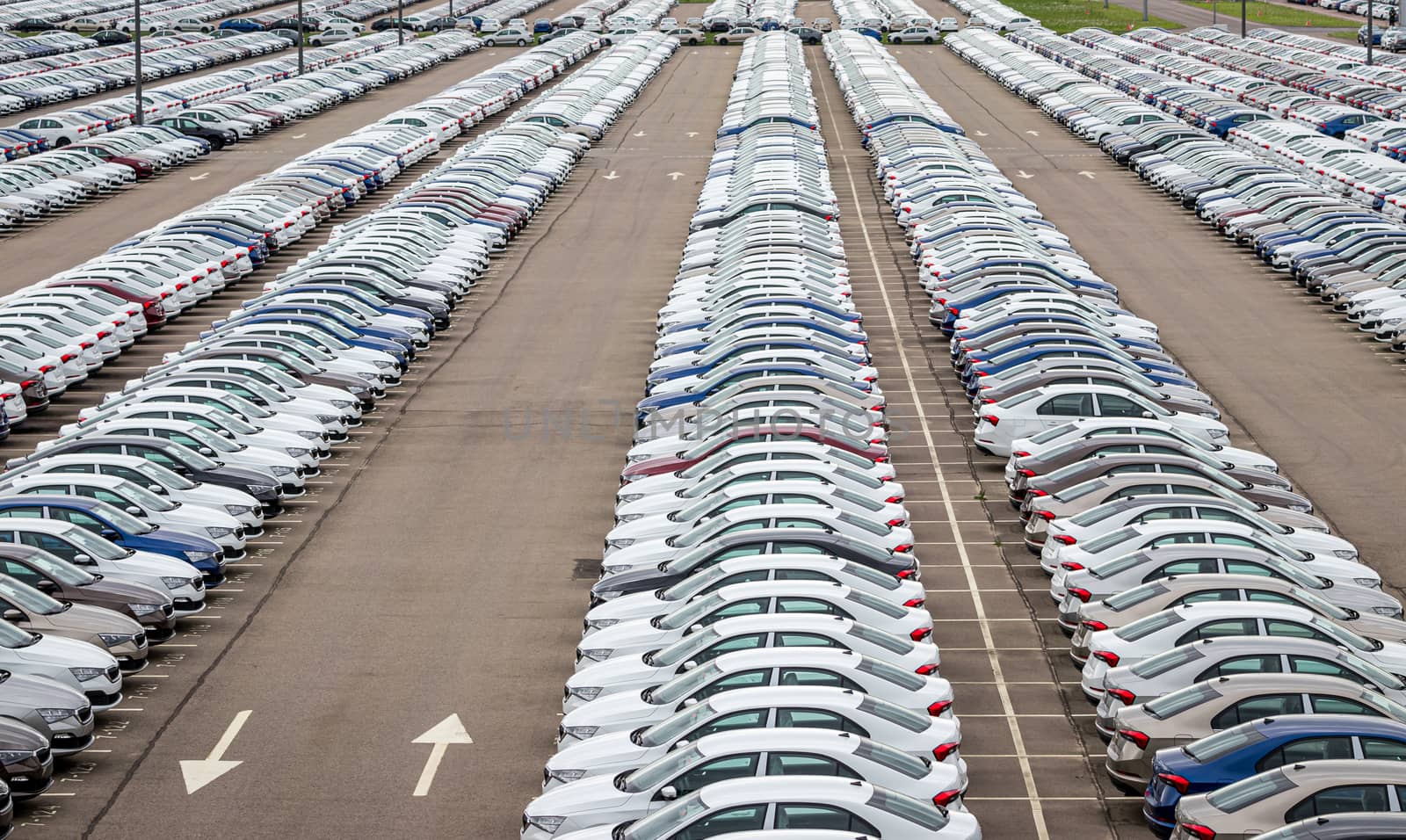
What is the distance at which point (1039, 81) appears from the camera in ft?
282

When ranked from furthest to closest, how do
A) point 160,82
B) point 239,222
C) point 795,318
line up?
point 160,82 < point 239,222 < point 795,318

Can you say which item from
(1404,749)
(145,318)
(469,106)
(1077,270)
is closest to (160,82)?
(469,106)

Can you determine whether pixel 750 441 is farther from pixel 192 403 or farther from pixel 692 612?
pixel 192 403

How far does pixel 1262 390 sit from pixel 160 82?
81.4 metres

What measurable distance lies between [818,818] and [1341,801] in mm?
4695

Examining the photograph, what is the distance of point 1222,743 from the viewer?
1664 cm

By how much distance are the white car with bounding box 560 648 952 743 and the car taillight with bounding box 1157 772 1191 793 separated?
2479 millimetres

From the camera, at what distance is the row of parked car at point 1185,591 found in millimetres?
16312

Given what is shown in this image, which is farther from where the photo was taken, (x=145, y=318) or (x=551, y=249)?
(x=551, y=249)

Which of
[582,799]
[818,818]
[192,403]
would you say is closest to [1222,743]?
[818,818]

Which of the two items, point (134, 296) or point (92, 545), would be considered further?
point (134, 296)

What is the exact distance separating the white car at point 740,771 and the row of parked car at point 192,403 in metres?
5.68

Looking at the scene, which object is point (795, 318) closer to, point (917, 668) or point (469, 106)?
point (917, 668)

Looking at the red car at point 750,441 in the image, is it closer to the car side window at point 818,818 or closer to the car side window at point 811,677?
the car side window at point 811,677
